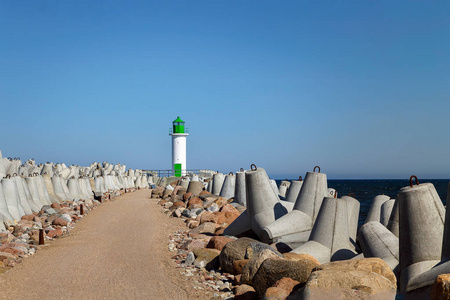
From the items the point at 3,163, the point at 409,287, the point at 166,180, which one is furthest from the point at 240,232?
the point at 166,180

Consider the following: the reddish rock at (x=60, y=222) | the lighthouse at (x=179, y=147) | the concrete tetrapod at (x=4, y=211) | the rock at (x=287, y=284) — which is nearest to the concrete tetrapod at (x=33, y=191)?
the concrete tetrapod at (x=4, y=211)

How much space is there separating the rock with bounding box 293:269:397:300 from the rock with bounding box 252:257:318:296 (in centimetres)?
110

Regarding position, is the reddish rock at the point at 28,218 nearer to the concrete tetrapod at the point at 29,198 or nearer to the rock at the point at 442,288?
the concrete tetrapod at the point at 29,198

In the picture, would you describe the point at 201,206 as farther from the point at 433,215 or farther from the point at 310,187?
the point at 433,215

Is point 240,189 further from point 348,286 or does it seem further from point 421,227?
point 348,286

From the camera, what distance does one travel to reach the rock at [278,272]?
6.83 meters

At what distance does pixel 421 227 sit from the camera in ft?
23.5

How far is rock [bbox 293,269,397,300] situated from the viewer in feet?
17.9

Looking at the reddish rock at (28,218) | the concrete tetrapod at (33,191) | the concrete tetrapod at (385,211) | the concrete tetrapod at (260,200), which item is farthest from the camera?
the concrete tetrapod at (33,191)

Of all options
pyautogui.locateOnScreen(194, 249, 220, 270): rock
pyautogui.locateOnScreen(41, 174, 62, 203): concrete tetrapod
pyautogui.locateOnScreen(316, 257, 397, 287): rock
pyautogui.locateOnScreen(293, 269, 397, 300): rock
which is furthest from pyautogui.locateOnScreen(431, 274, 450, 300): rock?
pyautogui.locateOnScreen(41, 174, 62, 203): concrete tetrapod

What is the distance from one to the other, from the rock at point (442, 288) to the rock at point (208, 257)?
5282 millimetres

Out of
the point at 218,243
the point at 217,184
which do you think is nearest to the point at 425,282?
the point at 218,243

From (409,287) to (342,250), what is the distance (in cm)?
402

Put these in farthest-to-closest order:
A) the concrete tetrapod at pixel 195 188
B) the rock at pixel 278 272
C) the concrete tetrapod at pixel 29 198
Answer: the concrete tetrapod at pixel 195 188 → the concrete tetrapod at pixel 29 198 → the rock at pixel 278 272
